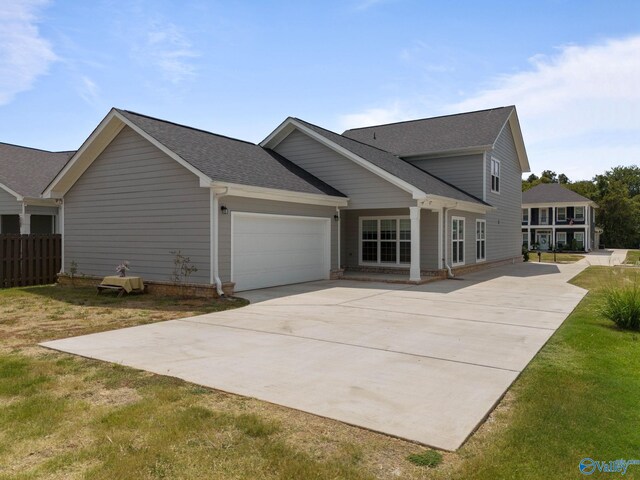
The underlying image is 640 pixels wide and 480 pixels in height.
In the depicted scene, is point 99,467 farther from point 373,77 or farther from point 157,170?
point 373,77

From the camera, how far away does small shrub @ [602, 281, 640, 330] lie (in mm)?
7750

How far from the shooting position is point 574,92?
15547 millimetres

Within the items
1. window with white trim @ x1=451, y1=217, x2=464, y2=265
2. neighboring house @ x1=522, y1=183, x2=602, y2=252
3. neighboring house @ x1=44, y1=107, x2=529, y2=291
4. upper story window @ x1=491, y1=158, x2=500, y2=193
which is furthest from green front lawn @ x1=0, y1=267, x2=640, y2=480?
neighboring house @ x1=522, y1=183, x2=602, y2=252

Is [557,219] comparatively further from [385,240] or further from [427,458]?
[427,458]

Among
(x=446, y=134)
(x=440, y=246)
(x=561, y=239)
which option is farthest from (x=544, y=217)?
(x=440, y=246)

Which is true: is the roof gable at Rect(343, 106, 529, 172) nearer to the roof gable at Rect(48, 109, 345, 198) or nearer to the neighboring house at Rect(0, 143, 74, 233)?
the roof gable at Rect(48, 109, 345, 198)

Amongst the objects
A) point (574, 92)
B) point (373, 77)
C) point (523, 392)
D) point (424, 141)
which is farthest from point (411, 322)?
point (424, 141)

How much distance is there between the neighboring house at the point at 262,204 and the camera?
1159cm

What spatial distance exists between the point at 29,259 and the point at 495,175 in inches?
763

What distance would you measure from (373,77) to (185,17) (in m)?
7.42

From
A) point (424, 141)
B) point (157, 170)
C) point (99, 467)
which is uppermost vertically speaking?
point (424, 141)

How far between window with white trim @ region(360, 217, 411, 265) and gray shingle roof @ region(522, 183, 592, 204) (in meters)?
33.9

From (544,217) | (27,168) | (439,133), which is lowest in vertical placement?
(544,217)

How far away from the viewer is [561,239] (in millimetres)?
45031
